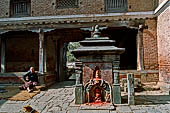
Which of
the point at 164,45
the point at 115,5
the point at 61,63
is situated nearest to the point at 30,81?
the point at 61,63

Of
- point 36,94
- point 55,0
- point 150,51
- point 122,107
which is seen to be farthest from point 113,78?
point 55,0

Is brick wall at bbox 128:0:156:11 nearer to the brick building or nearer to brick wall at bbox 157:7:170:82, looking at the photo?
the brick building

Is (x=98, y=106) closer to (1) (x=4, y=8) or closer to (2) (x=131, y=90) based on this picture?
(2) (x=131, y=90)

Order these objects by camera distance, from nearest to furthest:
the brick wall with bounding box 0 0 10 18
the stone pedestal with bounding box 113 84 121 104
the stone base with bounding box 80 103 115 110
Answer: the stone base with bounding box 80 103 115 110
the stone pedestal with bounding box 113 84 121 104
the brick wall with bounding box 0 0 10 18

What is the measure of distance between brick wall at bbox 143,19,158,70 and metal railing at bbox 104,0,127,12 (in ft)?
5.14

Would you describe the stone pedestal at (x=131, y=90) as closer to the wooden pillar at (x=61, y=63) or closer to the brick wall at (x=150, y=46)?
the brick wall at (x=150, y=46)

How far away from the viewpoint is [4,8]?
10.5m

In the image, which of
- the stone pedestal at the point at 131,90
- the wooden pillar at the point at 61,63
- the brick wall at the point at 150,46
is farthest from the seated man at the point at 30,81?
the brick wall at the point at 150,46

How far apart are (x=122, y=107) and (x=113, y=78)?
0.91 m

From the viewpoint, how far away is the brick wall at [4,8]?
10453 mm

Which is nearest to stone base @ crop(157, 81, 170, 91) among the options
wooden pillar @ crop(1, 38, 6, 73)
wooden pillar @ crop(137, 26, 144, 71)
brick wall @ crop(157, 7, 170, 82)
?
brick wall @ crop(157, 7, 170, 82)

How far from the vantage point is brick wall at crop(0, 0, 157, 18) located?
30.8 ft

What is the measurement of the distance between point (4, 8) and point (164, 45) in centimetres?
Answer: 934

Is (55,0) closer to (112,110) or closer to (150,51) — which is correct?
(150,51)
